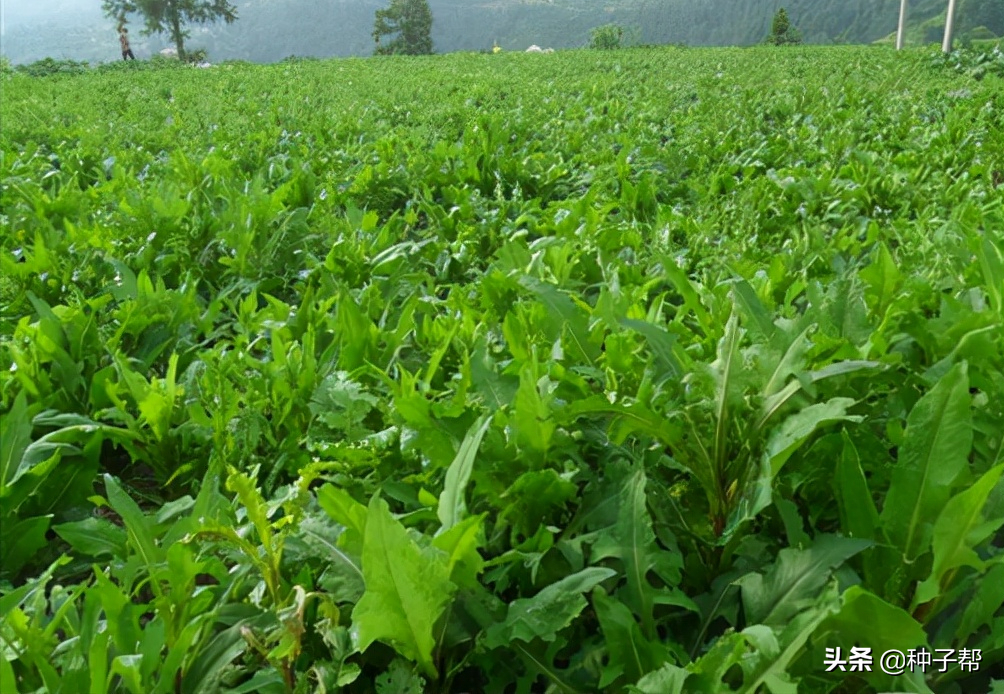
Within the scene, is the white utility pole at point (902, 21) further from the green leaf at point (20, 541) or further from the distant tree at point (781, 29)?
the distant tree at point (781, 29)

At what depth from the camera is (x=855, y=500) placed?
1.46m

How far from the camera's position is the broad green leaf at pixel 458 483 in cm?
146

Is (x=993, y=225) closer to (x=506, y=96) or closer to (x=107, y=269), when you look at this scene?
(x=107, y=269)

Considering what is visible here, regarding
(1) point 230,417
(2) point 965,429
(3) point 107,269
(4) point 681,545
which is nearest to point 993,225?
(2) point 965,429

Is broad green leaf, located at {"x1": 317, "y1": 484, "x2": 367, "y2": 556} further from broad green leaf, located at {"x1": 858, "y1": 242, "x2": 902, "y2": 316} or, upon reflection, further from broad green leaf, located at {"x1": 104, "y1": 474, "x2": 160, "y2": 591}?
broad green leaf, located at {"x1": 858, "y1": 242, "x2": 902, "y2": 316}

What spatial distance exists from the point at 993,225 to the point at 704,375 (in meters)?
2.39

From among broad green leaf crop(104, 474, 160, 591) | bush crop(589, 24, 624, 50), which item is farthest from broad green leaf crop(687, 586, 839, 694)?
bush crop(589, 24, 624, 50)

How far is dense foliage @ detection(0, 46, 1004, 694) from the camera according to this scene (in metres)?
1.34

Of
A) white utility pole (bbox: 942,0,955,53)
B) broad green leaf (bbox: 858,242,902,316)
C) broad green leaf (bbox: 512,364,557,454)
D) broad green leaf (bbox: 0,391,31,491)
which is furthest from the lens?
white utility pole (bbox: 942,0,955,53)

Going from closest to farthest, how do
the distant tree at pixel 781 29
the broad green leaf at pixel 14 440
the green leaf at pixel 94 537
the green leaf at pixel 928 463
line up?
1. the green leaf at pixel 928 463
2. the green leaf at pixel 94 537
3. the broad green leaf at pixel 14 440
4. the distant tree at pixel 781 29

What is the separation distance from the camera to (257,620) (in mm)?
1454

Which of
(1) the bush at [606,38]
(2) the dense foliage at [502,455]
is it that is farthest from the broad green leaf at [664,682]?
(1) the bush at [606,38]

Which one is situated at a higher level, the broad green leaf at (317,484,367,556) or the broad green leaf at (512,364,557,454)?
the broad green leaf at (512,364,557,454)

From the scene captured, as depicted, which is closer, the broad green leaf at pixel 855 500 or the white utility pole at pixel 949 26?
the broad green leaf at pixel 855 500
